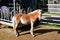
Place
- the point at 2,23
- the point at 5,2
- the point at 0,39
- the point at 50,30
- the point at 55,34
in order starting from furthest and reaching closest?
the point at 5,2 → the point at 2,23 → the point at 50,30 → the point at 55,34 → the point at 0,39

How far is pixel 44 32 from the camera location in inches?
336

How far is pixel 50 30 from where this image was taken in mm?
8891

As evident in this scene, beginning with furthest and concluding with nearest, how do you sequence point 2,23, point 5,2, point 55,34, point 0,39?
1. point 5,2
2. point 2,23
3. point 55,34
4. point 0,39

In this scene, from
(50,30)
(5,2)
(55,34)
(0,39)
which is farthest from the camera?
(5,2)

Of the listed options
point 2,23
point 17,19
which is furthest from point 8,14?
point 17,19

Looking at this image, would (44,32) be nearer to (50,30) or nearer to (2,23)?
(50,30)

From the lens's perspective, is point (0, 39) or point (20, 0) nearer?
point (0, 39)

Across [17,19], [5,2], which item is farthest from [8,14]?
[5,2]

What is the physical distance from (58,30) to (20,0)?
2.77 meters

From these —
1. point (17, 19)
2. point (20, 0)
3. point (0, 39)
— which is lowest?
point (0, 39)

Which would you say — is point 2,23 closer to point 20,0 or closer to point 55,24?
point 20,0

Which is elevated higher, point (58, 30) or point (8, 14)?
point (8, 14)

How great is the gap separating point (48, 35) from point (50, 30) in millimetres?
907

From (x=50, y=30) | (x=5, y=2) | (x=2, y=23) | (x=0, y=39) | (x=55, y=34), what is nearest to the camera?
(x=0, y=39)
